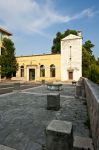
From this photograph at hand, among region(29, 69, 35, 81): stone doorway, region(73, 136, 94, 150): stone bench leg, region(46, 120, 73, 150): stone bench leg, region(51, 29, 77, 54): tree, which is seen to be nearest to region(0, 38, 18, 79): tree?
region(29, 69, 35, 81): stone doorway

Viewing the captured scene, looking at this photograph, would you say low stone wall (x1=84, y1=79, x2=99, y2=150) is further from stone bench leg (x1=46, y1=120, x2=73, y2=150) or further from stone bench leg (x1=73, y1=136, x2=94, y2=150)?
stone bench leg (x1=46, y1=120, x2=73, y2=150)

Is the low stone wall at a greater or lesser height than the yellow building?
lesser

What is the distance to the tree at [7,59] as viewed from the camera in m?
40.1

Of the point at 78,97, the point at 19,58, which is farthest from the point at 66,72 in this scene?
the point at 78,97

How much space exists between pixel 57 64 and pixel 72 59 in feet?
11.3

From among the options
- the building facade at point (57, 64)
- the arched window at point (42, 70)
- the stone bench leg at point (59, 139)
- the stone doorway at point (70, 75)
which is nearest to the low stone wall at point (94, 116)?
the stone bench leg at point (59, 139)

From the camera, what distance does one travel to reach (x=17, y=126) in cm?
634

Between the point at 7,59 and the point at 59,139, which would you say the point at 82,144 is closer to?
the point at 59,139

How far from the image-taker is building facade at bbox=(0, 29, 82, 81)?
38.9 m

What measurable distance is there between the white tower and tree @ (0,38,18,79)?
11309 mm

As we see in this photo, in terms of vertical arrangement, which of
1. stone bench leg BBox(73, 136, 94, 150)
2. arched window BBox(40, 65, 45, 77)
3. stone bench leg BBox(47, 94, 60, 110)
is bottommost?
stone bench leg BBox(73, 136, 94, 150)

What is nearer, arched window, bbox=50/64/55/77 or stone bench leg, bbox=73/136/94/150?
stone bench leg, bbox=73/136/94/150

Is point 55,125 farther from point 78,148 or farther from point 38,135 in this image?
point 38,135

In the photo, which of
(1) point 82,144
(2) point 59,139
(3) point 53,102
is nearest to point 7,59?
(3) point 53,102
